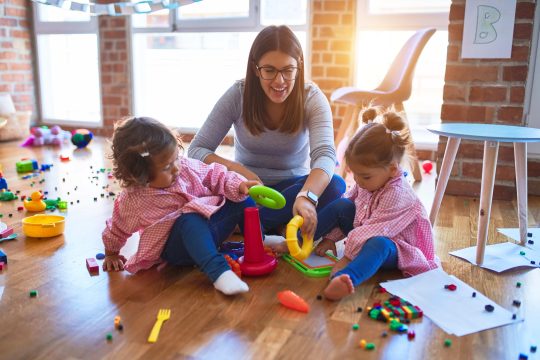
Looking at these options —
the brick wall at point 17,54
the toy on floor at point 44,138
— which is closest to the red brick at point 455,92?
the toy on floor at point 44,138

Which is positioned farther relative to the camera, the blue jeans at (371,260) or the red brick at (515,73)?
the red brick at (515,73)

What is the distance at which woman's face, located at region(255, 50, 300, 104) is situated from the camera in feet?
5.37

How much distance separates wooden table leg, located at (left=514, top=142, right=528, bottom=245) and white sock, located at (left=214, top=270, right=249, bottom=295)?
1.02m

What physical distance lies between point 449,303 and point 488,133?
58 centimetres

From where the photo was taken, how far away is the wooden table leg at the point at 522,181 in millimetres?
1706

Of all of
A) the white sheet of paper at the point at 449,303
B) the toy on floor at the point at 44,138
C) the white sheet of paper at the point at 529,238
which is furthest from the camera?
the toy on floor at the point at 44,138

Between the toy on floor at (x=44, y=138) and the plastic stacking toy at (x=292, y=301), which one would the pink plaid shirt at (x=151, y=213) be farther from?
the toy on floor at (x=44, y=138)

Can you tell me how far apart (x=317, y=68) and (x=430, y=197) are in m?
1.47

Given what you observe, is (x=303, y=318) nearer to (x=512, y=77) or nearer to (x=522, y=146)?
(x=522, y=146)

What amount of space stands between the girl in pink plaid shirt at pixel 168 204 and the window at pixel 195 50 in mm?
2302

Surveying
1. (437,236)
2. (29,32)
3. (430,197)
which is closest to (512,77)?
(430,197)

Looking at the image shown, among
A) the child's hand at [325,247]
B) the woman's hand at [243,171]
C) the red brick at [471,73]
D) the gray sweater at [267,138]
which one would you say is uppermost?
the red brick at [471,73]

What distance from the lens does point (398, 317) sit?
125 centimetres

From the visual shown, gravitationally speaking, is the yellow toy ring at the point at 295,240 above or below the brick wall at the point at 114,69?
below
